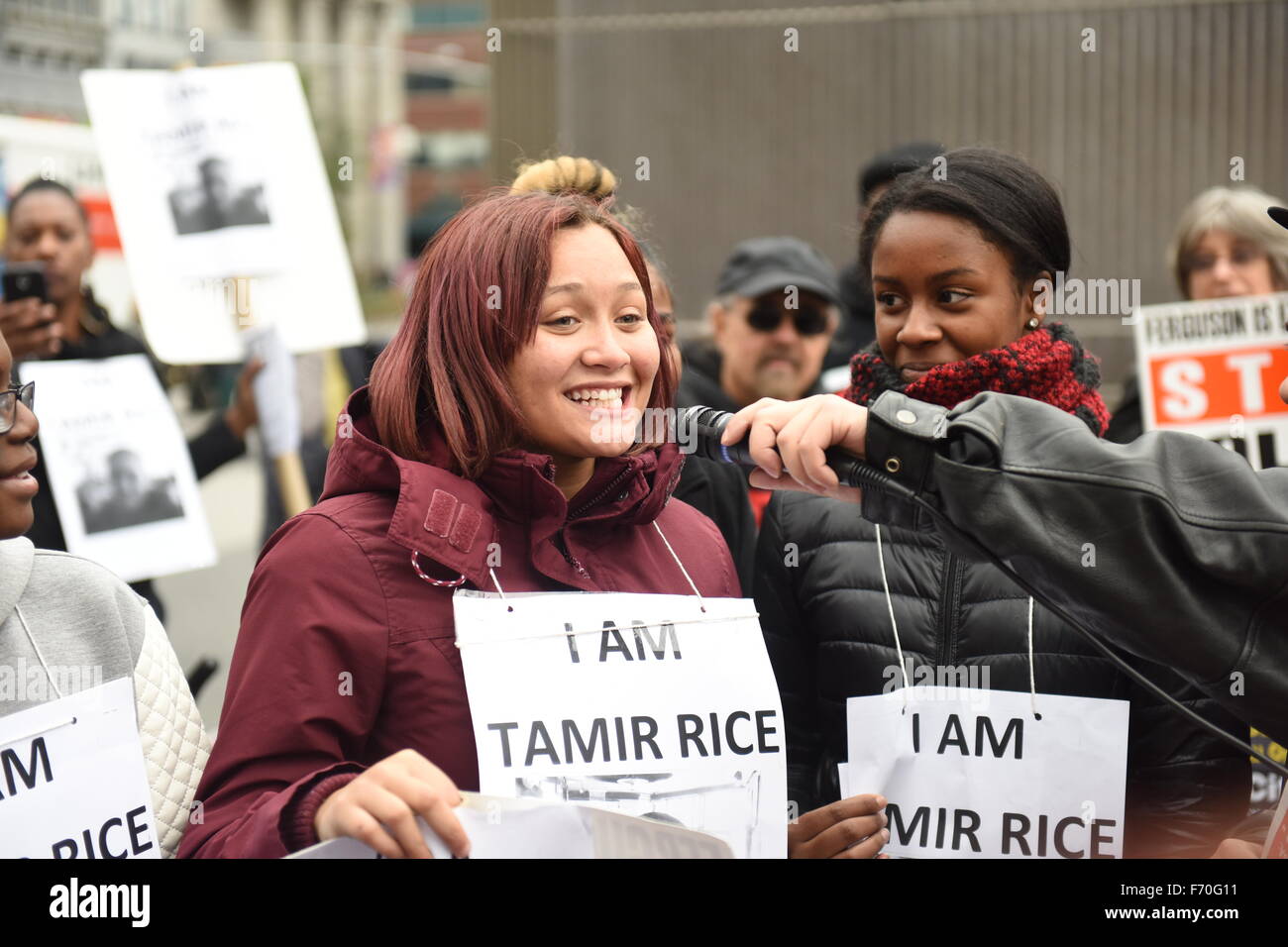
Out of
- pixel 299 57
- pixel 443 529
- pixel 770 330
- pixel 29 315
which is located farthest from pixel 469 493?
pixel 299 57

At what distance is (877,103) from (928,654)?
20.0 ft

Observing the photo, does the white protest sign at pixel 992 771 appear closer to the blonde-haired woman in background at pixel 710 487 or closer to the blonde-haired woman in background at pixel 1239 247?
the blonde-haired woman in background at pixel 710 487

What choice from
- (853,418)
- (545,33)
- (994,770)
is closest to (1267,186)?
(545,33)

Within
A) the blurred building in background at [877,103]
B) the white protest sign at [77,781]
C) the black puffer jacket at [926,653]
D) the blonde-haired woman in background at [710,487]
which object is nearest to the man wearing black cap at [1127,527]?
the black puffer jacket at [926,653]

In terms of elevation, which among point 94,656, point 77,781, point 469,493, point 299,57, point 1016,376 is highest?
point 299,57

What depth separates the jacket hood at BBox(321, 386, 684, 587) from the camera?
2096 millimetres

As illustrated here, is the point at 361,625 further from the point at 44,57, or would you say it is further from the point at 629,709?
the point at 44,57

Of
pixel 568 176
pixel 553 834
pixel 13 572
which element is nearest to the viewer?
pixel 553 834

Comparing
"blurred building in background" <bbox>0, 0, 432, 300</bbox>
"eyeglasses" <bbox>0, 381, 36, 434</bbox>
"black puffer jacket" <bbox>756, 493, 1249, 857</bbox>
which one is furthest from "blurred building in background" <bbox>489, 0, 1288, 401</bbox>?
"eyeglasses" <bbox>0, 381, 36, 434</bbox>

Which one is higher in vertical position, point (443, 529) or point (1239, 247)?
point (1239, 247)

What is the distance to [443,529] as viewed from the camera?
2.10 meters

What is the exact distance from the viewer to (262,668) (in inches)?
78.4

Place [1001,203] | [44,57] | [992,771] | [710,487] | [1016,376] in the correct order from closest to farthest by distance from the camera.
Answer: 1. [992,771]
2. [1016,376]
3. [1001,203]
4. [710,487]
5. [44,57]
